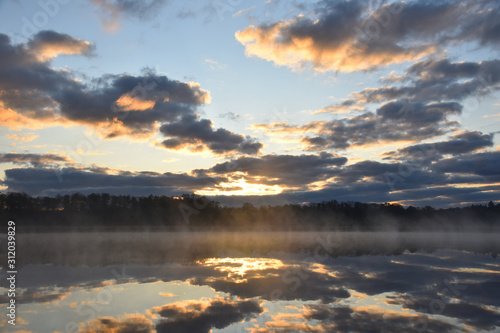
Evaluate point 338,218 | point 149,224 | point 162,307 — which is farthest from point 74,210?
point 162,307

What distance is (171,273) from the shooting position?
65.6ft

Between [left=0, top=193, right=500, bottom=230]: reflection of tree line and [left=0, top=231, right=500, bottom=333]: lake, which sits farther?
[left=0, top=193, right=500, bottom=230]: reflection of tree line

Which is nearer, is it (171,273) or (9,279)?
(9,279)

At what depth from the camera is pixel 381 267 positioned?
23141 mm

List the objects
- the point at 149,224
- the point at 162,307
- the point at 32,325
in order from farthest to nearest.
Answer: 1. the point at 149,224
2. the point at 162,307
3. the point at 32,325

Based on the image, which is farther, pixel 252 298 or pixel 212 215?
pixel 212 215

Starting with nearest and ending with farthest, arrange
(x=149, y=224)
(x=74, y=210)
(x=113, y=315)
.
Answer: (x=113, y=315), (x=74, y=210), (x=149, y=224)

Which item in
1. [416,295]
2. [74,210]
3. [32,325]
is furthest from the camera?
[74,210]

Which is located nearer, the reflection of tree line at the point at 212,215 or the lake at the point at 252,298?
the lake at the point at 252,298

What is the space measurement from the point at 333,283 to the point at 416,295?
3734mm

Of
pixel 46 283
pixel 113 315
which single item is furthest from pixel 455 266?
pixel 46 283

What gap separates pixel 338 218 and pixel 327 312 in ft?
474

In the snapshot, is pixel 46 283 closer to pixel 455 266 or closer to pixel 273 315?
pixel 273 315

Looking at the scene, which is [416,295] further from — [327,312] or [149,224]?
[149,224]
